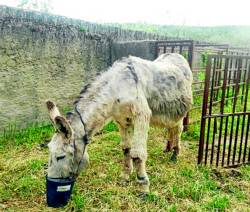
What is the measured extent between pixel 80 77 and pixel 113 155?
2814 mm

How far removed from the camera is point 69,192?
4180 mm

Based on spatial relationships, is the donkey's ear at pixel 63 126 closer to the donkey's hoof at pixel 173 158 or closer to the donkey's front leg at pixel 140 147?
the donkey's front leg at pixel 140 147

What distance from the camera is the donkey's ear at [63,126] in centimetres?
386

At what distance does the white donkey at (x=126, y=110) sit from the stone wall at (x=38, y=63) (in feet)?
9.28

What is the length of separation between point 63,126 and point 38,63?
3866 millimetres

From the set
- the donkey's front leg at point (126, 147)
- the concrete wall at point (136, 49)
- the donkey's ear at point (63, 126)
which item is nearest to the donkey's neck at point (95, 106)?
the donkey's ear at point (63, 126)

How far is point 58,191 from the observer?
13.4ft

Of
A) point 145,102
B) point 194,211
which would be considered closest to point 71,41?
point 145,102

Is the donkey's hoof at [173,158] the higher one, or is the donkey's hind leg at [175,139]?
the donkey's hind leg at [175,139]

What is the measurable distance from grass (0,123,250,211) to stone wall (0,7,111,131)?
863mm

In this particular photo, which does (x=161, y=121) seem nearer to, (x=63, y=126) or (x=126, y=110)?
(x=126, y=110)

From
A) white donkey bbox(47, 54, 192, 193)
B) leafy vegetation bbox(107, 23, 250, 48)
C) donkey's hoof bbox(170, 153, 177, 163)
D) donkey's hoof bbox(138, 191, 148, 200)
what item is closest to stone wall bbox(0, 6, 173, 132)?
white donkey bbox(47, 54, 192, 193)

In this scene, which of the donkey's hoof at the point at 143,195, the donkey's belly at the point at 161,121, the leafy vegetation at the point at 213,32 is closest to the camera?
the donkey's hoof at the point at 143,195

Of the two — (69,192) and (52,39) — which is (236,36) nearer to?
(52,39)
